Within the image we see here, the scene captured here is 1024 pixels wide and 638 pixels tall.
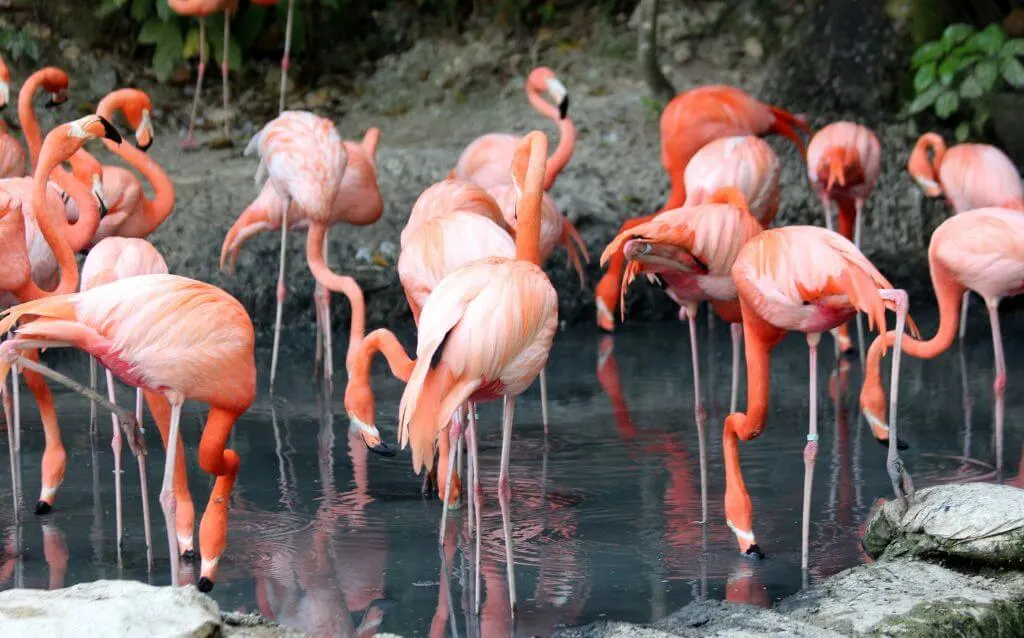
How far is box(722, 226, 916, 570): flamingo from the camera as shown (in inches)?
155

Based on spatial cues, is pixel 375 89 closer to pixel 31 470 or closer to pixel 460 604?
pixel 31 470

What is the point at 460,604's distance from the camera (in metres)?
3.67

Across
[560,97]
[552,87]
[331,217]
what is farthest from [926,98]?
[331,217]

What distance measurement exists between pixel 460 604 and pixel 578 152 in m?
6.24

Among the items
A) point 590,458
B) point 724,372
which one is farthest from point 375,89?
point 590,458

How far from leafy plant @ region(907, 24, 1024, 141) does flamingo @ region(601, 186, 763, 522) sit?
4.04m

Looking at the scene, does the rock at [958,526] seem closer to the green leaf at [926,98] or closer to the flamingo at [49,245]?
the flamingo at [49,245]

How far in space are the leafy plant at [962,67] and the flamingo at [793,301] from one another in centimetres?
452

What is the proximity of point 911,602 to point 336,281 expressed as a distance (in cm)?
319

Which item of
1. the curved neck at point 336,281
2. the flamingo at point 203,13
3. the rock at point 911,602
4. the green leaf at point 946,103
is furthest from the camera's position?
the flamingo at point 203,13

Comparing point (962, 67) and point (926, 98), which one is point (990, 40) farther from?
point (926, 98)

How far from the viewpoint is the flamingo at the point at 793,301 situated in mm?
3949

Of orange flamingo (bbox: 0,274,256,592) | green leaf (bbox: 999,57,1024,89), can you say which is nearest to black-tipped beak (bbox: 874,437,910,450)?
orange flamingo (bbox: 0,274,256,592)

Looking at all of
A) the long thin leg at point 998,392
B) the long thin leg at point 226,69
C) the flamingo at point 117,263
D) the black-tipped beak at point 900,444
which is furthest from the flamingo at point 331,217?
the long thin leg at point 998,392
